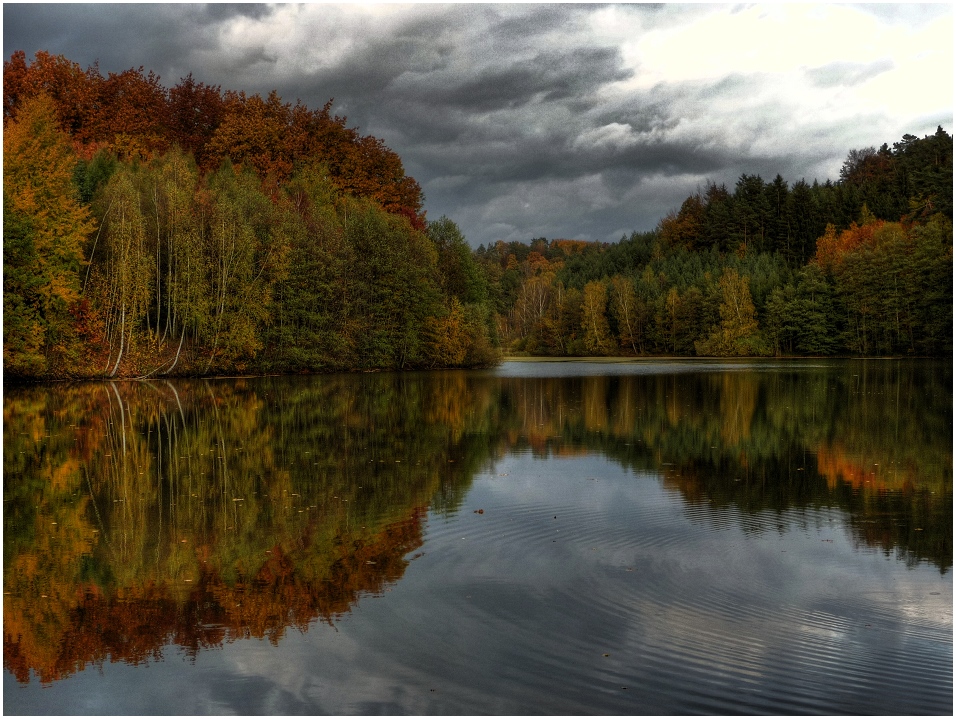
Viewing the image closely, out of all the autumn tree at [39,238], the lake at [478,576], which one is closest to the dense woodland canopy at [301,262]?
the autumn tree at [39,238]

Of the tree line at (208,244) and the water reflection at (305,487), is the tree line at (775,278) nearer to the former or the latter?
the tree line at (208,244)

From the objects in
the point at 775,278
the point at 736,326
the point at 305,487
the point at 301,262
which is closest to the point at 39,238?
the point at 301,262

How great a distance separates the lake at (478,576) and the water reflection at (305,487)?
0.05 m

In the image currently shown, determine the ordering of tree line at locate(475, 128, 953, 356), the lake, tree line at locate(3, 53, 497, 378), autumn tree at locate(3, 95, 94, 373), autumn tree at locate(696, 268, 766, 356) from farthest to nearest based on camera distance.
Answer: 1. autumn tree at locate(696, 268, 766, 356)
2. tree line at locate(475, 128, 953, 356)
3. tree line at locate(3, 53, 497, 378)
4. autumn tree at locate(3, 95, 94, 373)
5. the lake

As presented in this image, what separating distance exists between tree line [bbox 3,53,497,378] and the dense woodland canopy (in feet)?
0.39

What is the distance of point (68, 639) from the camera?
5797 mm

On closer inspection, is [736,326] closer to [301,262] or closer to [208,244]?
[301,262]

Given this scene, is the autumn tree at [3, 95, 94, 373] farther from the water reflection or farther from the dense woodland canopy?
the water reflection

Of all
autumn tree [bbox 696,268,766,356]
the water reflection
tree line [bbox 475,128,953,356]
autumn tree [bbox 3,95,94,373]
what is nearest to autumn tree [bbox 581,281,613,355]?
tree line [bbox 475,128,953,356]

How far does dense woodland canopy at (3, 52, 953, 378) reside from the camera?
36.6m

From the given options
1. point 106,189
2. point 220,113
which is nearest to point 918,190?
point 220,113

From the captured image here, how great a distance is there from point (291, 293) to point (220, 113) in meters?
26.3

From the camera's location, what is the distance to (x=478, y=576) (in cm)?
726

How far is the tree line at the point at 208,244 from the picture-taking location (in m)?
35.2
